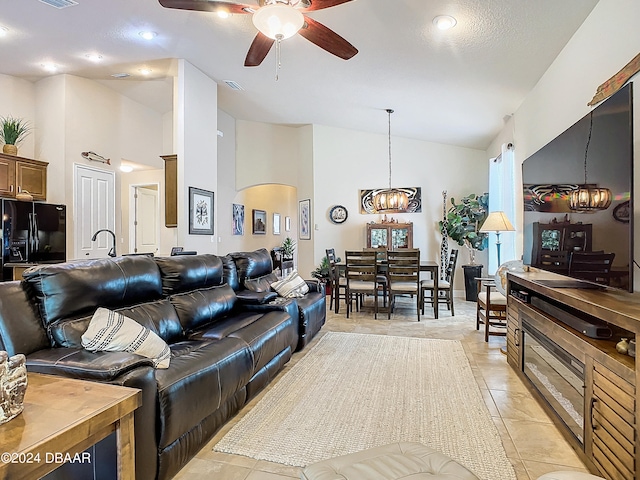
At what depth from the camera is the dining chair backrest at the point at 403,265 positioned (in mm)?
4965

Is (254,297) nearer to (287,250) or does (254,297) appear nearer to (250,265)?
(250,265)

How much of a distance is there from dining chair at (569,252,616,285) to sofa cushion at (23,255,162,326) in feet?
9.19

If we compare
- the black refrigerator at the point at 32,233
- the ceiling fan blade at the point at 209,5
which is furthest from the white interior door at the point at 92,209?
the ceiling fan blade at the point at 209,5

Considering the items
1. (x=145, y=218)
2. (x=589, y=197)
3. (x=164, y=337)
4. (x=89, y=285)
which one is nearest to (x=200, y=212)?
(x=145, y=218)

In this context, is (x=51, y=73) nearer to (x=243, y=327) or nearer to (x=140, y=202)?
(x=140, y=202)

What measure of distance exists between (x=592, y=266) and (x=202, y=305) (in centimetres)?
273

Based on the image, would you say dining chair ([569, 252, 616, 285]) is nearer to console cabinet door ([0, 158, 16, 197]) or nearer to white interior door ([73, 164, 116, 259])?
white interior door ([73, 164, 116, 259])

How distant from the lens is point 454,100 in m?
4.85

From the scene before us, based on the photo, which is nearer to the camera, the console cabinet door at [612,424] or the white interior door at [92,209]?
the console cabinet door at [612,424]

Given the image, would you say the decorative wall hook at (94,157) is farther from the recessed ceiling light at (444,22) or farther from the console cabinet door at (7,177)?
Result: the recessed ceiling light at (444,22)

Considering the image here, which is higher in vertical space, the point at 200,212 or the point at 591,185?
the point at 200,212

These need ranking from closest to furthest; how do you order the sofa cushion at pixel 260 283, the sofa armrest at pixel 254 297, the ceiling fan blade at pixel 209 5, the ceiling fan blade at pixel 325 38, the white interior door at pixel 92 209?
the ceiling fan blade at pixel 209 5 < the ceiling fan blade at pixel 325 38 < the sofa armrest at pixel 254 297 < the sofa cushion at pixel 260 283 < the white interior door at pixel 92 209

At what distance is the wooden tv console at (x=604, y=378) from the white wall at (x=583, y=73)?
1.73 ft

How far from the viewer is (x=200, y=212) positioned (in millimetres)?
5445
